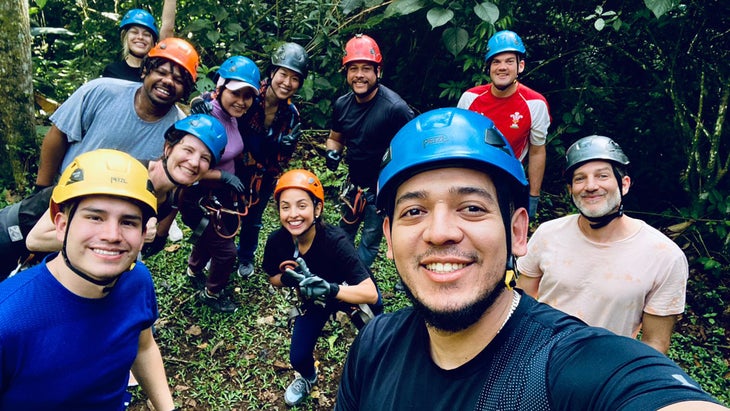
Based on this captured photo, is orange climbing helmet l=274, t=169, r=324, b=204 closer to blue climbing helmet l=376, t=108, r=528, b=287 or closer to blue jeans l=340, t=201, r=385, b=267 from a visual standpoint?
blue jeans l=340, t=201, r=385, b=267

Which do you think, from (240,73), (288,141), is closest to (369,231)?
(288,141)

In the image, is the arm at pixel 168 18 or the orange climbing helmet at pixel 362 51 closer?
the orange climbing helmet at pixel 362 51

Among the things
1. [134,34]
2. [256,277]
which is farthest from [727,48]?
[134,34]

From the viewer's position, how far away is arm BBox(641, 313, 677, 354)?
2684 millimetres

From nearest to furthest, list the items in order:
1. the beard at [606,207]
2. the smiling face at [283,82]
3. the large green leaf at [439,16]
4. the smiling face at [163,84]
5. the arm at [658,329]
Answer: the arm at [658,329], the beard at [606,207], the smiling face at [163,84], the large green leaf at [439,16], the smiling face at [283,82]

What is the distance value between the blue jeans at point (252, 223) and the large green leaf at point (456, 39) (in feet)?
8.25

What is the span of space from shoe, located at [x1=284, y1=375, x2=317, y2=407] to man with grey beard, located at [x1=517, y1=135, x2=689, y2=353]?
2.24 metres

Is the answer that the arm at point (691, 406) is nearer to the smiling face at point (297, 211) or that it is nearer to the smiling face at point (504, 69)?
the smiling face at point (297, 211)

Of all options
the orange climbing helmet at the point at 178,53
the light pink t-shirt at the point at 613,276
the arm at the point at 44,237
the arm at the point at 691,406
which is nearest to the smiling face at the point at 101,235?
the arm at the point at 44,237

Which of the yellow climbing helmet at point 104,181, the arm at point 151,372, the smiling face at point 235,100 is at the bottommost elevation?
the arm at point 151,372

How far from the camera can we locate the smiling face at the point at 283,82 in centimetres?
477

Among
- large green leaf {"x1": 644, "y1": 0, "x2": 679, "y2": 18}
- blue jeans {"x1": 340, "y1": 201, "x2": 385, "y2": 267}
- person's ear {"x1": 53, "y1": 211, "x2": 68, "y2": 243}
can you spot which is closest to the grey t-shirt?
person's ear {"x1": 53, "y1": 211, "x2": 68, "y2": 243}

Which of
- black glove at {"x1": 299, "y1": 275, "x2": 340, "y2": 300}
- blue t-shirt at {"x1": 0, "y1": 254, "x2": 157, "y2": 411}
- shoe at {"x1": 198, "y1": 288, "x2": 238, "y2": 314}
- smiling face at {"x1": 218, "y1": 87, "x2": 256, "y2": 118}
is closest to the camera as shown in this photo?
blue t-shirt at {"x1": 0, "y1": 254, "x2": 157, "y2": 411}

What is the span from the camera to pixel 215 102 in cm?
452
